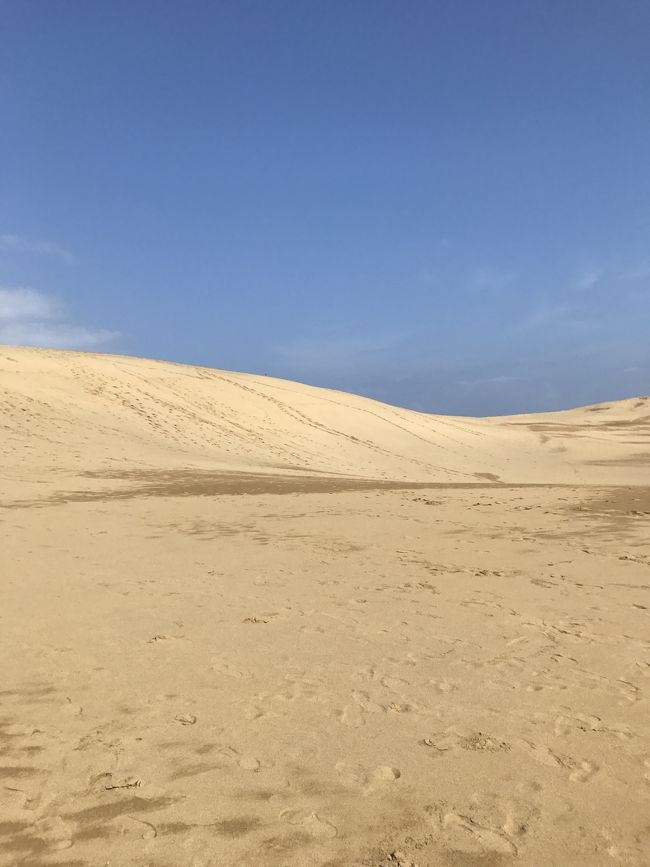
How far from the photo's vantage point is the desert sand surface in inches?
88.4

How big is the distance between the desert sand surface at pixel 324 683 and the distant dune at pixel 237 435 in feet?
20.9

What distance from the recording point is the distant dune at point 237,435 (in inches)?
645

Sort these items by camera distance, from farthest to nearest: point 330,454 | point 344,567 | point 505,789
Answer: point 330,454 < point 344,567 < point 505,789

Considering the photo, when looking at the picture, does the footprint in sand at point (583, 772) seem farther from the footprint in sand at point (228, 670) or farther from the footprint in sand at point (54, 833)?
the footprint in sand at point (54, 833)

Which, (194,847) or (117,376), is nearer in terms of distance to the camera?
(194,847)

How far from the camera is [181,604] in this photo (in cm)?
501

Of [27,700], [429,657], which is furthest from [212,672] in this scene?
[429,657]

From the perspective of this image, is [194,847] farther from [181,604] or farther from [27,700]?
[181,604]

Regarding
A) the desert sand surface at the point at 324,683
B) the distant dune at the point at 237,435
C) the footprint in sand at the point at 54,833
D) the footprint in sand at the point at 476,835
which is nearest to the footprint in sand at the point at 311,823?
the desert sand surface at the point at 324,683

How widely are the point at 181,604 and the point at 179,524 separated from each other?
3.64 m

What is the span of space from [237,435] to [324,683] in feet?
62.1

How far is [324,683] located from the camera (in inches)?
139

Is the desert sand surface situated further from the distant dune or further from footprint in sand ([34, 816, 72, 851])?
the distant dune

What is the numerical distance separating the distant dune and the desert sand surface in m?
6.37
